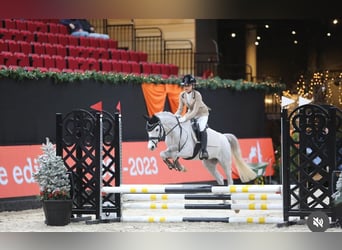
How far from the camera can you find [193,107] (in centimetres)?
1323

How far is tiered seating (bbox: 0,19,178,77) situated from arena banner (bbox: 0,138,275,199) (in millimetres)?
2651

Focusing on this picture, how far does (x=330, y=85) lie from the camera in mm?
26141

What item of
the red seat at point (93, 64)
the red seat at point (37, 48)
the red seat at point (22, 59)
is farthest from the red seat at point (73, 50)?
the red seat at point (22, 59)

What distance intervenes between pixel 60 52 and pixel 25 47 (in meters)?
1.09

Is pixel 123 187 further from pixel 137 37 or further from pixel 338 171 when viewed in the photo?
pixel 137 37

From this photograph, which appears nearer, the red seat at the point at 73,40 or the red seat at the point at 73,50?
the red seat at the point at 73,50

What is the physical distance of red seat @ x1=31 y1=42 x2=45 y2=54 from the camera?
1907cm

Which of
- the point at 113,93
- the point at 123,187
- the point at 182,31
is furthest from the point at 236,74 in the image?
the point at 123,187

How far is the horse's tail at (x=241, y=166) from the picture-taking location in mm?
13875

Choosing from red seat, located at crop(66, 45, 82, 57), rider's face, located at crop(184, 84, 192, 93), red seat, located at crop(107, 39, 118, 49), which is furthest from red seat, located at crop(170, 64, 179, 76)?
rider's face, located at crop(184, 84, 192, 93)

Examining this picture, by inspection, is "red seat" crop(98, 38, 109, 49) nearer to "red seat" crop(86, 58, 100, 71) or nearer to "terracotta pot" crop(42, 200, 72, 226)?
"red seat" crop(86, 58, 100, 71)

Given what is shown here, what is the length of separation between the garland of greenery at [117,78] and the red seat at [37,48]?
9.04ft

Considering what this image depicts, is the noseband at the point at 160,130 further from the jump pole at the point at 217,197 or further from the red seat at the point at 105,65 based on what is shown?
the red seat at the point at 105,65
